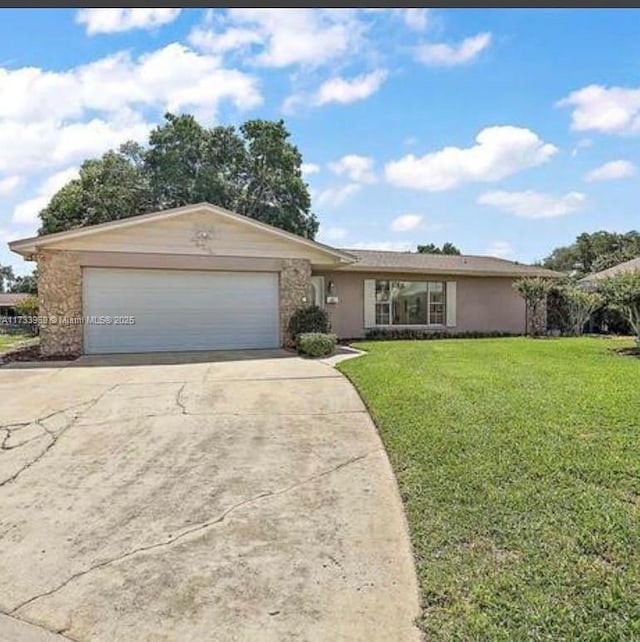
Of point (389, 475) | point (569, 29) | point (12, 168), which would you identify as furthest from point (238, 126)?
point (389, 475)

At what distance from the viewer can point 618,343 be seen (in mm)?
15250

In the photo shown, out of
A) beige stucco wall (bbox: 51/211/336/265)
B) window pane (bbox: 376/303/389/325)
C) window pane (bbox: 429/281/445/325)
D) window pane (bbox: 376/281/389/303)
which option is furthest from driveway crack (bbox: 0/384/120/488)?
window pane (bbox: 429/281/445/325)

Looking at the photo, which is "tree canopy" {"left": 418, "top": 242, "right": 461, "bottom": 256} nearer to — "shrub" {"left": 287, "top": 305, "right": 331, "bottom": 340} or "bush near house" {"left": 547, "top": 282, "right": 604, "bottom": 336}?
"bush near house" {"left": 547, "top": 282, "right": 604, "bottom": 336}

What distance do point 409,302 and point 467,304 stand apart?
235 cm

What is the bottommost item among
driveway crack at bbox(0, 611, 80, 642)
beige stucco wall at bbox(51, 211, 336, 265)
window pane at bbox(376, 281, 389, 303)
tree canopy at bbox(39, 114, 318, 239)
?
driveway crack at bbox(0, 611, 80, 642)

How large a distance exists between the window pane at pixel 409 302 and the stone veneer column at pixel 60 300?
398 inches

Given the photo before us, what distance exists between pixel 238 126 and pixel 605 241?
3523 centimetres

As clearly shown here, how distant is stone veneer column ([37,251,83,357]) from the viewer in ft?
41.5

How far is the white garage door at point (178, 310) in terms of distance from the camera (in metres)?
13.2

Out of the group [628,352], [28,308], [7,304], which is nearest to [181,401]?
[628,352]

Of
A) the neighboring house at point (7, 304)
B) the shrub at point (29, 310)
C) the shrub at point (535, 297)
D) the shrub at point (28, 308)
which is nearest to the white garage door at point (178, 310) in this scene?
the shrub at point (535, 297)

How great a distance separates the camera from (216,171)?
108 feet

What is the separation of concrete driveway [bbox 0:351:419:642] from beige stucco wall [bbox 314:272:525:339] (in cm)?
1033

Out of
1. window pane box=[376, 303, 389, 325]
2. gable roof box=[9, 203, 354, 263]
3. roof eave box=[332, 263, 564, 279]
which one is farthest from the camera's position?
window pane box=[376, 303, 389, 325]
